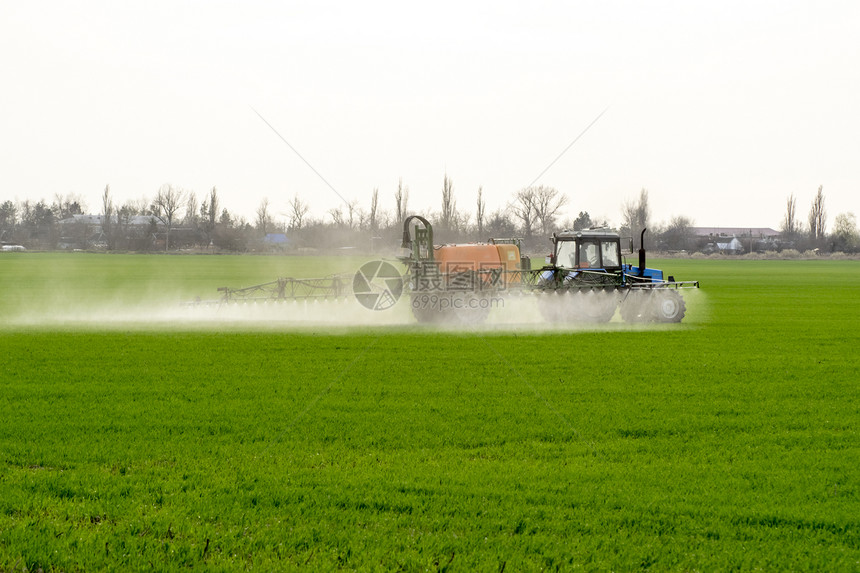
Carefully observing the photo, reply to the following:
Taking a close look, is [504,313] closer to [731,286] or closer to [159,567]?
[159,567]

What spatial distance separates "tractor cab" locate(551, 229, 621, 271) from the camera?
80.6 feet

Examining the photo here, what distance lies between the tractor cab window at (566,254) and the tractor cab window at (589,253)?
0.81 feet

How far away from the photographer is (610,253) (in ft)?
81.2

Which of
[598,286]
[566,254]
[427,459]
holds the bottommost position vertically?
[427,459]

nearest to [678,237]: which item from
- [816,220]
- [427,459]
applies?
[816,220]

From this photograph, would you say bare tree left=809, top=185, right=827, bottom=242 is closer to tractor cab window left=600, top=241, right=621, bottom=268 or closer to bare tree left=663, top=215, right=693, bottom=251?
bare tree left=663, top=215, right=693, bottom=251

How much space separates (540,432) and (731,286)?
4526 cm

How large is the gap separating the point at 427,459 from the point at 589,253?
1675 centimetres

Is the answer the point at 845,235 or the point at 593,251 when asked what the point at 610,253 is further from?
the point at 845,235

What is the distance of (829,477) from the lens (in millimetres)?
8398

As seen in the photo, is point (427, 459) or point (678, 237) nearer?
point (427, 459)

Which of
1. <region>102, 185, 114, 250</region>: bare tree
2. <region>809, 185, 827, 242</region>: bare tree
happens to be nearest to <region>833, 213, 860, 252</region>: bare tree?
<region>809, 185, 827, 242</region>: bare tree

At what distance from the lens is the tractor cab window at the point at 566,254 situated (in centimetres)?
2464

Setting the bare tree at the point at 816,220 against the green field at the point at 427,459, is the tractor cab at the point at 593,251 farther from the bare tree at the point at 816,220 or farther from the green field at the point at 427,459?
the bare tree at the point at 816,220
